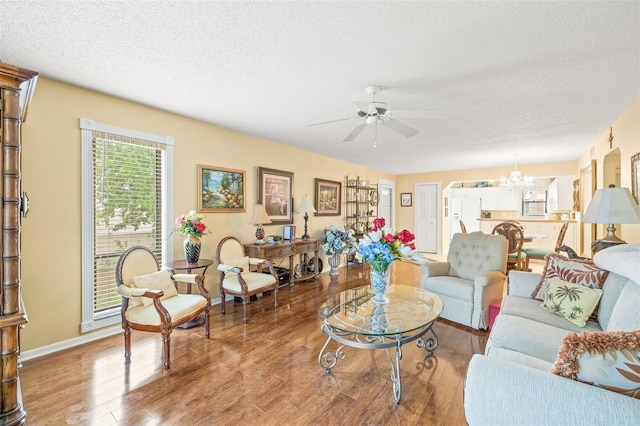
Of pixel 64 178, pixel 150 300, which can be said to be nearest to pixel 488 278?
pixel 150 300

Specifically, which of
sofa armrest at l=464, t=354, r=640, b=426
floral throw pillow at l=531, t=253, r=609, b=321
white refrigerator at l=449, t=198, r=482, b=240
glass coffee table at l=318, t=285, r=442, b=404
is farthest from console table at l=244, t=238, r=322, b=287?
white refrigerator at l=449, t=198, r=482, b=240

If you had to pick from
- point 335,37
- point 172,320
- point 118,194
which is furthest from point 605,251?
point 118,194

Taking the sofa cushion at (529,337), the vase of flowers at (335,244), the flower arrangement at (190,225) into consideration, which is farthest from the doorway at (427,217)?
the flower arrangement at (190,225)

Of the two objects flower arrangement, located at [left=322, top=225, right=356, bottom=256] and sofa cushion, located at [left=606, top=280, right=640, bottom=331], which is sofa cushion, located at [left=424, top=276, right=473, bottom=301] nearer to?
sofa cushion, located at [left=606, top=280, right=640, bottom=331]

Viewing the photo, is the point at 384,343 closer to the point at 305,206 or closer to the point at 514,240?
the point at 305,206

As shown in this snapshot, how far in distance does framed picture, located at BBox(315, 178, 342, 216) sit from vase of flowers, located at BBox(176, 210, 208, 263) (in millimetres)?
2788

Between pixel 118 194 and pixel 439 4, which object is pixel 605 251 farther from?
pixel 118 194

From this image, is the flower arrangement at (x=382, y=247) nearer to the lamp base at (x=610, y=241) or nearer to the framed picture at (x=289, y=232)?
the lamp base at (x=610, y=241)

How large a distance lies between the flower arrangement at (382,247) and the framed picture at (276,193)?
2564 millimetres

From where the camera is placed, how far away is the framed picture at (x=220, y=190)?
12.2ft

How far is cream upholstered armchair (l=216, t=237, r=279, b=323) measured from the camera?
3.31m

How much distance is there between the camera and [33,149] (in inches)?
95.3

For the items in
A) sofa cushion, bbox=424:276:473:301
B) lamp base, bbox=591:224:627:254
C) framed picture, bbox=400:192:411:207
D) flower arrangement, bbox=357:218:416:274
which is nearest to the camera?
flower arrangement, bbox=357:218:416:274

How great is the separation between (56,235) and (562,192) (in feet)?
28.8
